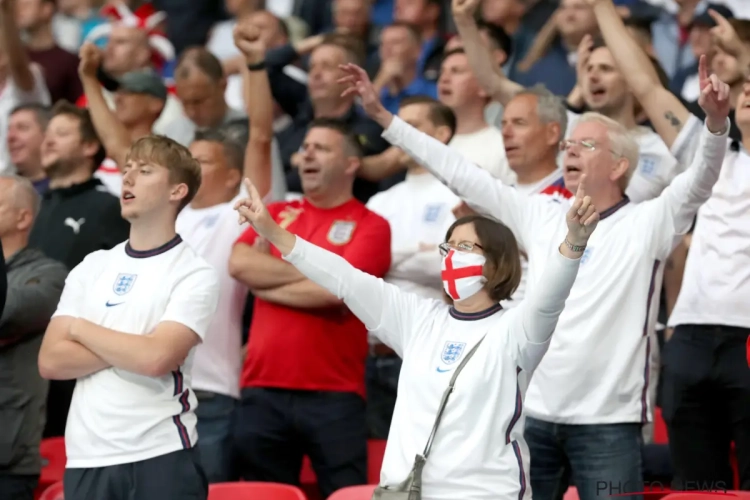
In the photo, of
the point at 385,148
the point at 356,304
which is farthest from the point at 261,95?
the point at 356,304

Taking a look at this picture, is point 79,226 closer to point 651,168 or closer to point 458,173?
point 458,173

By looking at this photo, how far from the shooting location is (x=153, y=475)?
14.2 feet

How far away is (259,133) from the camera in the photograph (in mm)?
6125

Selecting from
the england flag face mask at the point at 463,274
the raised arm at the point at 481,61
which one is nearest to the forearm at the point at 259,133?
the raised arm at the point at 481,61

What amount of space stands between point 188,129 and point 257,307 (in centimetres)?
210

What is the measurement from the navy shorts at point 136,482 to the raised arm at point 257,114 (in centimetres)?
209

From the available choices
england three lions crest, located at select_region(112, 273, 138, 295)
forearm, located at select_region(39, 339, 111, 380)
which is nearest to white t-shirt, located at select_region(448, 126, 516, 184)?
england three lions crest, located at select_region(112, 273, 138, 295)

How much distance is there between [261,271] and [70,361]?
128 centimetres

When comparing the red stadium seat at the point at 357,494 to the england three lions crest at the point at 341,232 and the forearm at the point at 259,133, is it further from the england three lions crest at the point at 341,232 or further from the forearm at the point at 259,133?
the forearm at the point at 259,133

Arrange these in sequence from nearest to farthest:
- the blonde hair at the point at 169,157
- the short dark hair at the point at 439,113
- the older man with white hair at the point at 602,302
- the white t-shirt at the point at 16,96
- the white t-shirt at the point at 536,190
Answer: the older man with white hair at the point at 602,302, the blonde hair at the point at 169,157, the white t-shirt at the point at 536,190, the short dark hair at the point at 439,113, the white t-shirt at the point at 16,96

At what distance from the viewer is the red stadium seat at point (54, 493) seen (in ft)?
15.7

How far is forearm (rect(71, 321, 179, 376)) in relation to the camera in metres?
4.27

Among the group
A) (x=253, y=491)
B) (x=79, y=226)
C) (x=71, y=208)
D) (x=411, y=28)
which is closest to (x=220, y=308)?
(x=79, y=226)

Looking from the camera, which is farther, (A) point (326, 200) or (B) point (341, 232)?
(A) point (326, 200)
